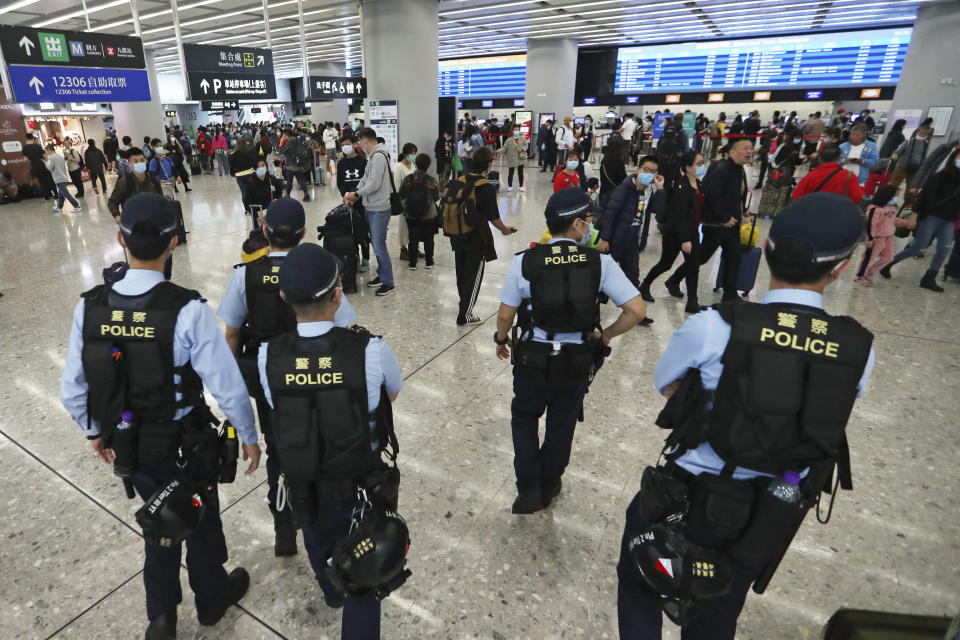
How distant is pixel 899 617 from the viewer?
1687 millimetres

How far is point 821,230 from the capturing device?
1.37 m

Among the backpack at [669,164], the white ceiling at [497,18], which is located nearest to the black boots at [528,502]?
the backpack at [669,164]

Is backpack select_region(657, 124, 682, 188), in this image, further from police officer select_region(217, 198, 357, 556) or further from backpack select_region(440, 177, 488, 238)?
police officer select_region(217, 198, 357, 556)

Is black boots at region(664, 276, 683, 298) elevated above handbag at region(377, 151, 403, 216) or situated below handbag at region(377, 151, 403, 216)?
below

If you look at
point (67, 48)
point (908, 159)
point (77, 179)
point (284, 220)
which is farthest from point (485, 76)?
point (284, 220)

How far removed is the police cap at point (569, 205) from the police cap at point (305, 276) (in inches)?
45.1

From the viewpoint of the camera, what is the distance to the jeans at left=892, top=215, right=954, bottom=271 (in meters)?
6.15

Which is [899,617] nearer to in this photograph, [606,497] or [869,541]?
[869,541]

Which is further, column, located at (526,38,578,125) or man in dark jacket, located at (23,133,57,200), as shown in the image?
column, located at (526,38,578,125)

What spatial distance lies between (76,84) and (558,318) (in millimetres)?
7910

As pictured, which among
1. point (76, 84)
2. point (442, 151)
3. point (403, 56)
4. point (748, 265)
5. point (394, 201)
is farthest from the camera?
point (442, 151)

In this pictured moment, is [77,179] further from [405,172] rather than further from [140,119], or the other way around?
[405,172]

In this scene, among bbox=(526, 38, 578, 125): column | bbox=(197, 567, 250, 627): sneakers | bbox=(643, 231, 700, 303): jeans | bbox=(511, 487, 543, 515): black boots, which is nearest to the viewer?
bbox=(197, 567, 250, 627): sneakers

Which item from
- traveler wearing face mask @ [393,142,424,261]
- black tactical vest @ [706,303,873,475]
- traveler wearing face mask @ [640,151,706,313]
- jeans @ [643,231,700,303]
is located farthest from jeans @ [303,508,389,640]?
traveler wearing face mask @ [393,142,424,261]
